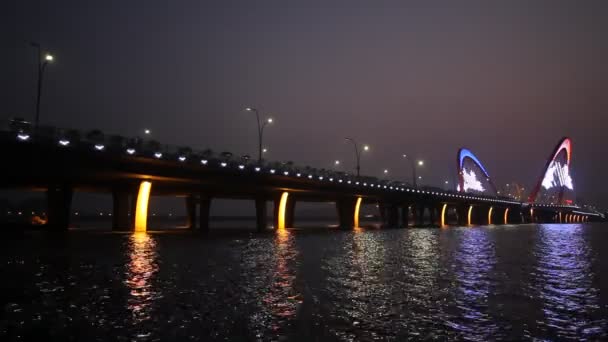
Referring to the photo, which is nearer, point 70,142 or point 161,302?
point 161,302

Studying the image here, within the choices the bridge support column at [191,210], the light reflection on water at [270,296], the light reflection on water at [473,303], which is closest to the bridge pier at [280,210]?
the bridge support column at [191,210]

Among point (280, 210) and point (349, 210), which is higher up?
point (349, 210)

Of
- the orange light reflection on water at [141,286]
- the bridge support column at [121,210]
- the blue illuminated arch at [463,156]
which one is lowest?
the orange light reflection on water at [141,286]

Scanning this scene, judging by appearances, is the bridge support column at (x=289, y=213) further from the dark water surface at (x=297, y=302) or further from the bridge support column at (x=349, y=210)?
the dark water surface at (x=297, y=302)

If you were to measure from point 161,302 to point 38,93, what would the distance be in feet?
121

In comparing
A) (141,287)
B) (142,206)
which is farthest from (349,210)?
(141,287)

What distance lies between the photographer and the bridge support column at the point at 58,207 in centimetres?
4569

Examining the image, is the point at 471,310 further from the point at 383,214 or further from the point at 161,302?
the point at 383,214

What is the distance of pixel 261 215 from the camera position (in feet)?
228

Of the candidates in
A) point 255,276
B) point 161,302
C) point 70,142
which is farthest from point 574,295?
point 70,142

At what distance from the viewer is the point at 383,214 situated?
123m

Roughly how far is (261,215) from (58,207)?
1136 inches

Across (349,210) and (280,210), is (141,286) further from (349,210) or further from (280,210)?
(349,210)

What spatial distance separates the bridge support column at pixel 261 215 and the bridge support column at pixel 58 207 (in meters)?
26.1
